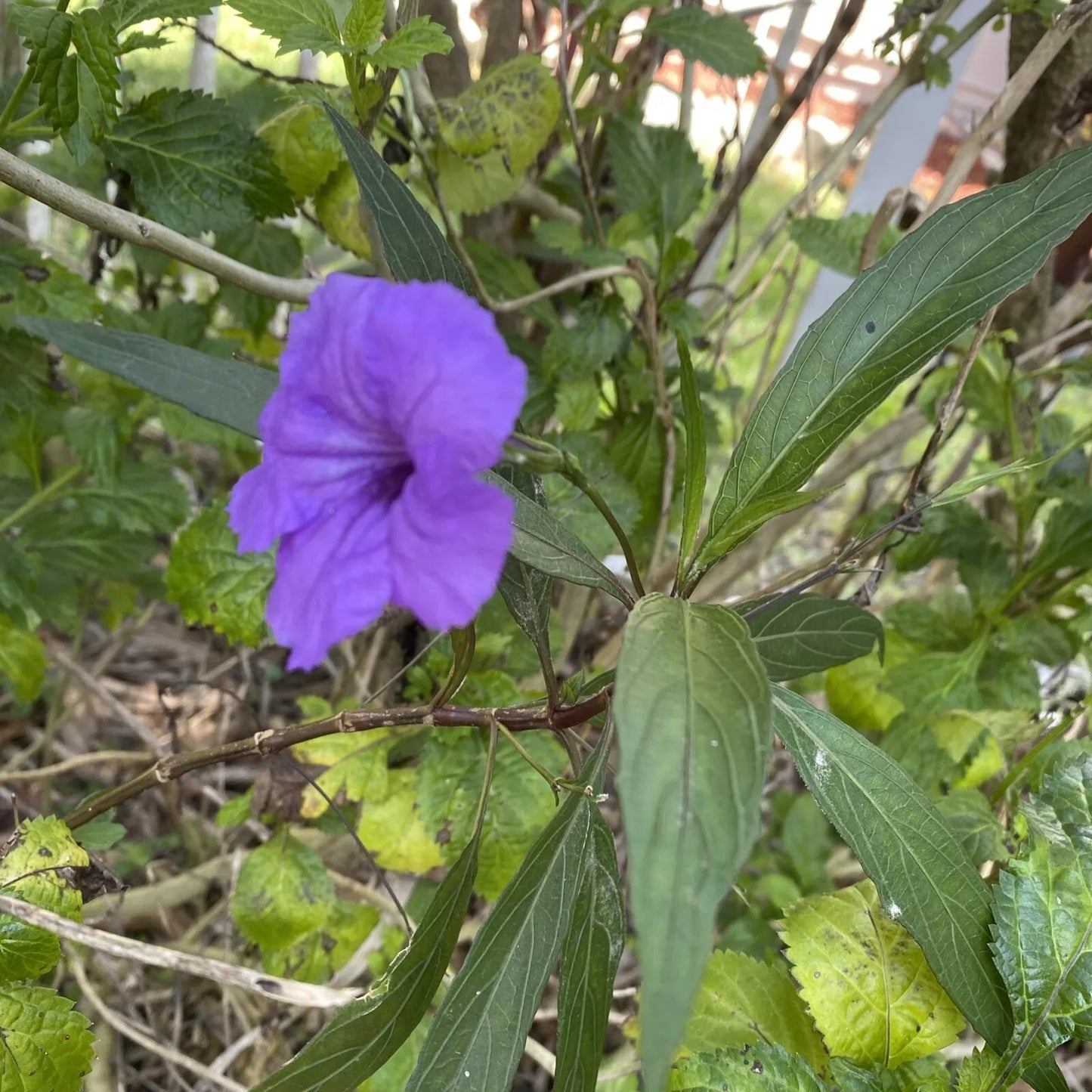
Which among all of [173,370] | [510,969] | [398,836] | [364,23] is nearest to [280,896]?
[398,836]

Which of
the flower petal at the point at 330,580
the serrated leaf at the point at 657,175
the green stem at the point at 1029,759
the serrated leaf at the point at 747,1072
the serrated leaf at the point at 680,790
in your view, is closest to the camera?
the serrated leaf at the point at 680,790

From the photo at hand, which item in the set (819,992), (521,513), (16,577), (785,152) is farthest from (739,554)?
(785,152)

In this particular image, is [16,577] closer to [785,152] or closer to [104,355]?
[104,355]

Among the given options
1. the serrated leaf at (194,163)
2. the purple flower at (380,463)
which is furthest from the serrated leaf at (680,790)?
the serrated leaf at (194,163)

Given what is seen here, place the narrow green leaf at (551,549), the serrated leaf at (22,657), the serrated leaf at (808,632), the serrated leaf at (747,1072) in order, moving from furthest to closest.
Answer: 1. the serrated leaf at (22,657)
2. the serrated leaf at (808,632)
3. the serrated leaf at (747,1072)
4. the narrow green leaf at (551,549)

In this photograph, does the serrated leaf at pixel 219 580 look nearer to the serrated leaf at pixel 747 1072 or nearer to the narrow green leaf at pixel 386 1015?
the narrow green leaf at pixel 386 1015

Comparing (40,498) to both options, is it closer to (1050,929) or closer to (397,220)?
(397,220)

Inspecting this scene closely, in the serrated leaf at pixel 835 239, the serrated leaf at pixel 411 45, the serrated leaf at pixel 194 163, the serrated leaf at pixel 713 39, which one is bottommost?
the serrated leaf at pixel 194 163
